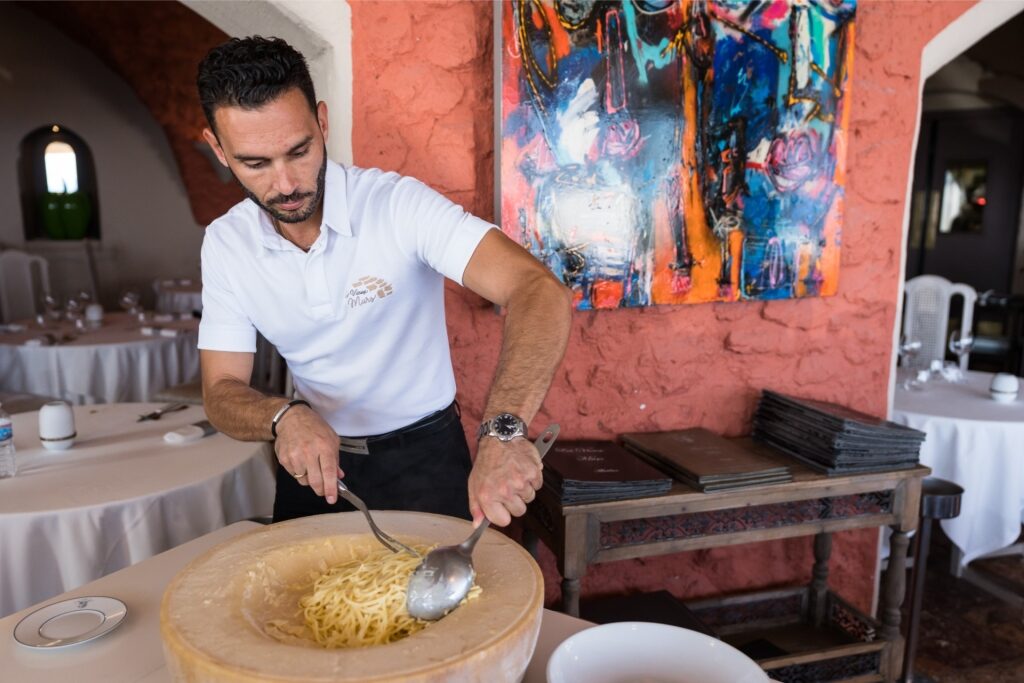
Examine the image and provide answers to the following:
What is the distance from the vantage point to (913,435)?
222 cm

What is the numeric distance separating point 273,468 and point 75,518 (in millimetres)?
696

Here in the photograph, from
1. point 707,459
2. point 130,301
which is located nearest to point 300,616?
point 707,459

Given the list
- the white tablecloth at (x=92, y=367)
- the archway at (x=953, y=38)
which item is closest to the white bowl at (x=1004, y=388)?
the archway at (x=953, y=38)

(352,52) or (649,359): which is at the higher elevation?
(352,52)

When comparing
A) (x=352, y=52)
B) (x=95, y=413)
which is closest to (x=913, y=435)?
(x=352, y=52)

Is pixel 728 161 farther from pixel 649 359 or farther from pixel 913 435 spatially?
pixel 913 435

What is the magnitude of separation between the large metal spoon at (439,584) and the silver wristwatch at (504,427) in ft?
0.71

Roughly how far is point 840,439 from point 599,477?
0.76 m

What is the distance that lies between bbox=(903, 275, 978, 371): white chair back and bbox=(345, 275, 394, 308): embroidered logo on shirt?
365cm

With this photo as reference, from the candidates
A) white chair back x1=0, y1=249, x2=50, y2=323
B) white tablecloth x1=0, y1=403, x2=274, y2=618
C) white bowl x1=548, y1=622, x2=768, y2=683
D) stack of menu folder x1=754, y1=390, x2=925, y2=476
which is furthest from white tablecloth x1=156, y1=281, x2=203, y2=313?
white bowl x1=548, y1=622, x2=768, y2=683

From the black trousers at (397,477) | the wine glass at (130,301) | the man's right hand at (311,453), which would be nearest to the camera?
the man's right hand at (311,453)

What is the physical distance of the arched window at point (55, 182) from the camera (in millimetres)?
7289

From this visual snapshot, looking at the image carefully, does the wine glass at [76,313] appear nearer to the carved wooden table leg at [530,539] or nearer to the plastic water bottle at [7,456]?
the plastic water bottle at [7,456]

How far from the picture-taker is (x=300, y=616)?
928 mm
